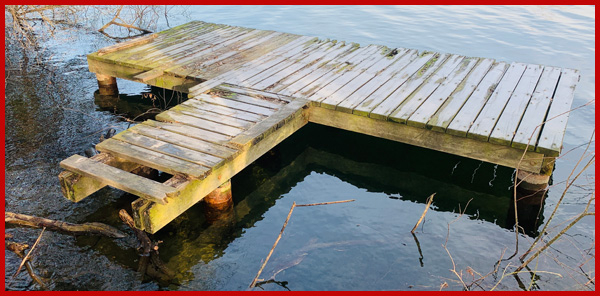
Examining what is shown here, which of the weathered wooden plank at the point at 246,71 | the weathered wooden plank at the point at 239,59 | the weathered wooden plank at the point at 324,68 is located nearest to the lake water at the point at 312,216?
the weathered wooden plank at the point at 324,68

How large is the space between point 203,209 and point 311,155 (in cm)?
203

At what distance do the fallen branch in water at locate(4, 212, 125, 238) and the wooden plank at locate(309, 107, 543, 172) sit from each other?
9.70 ft

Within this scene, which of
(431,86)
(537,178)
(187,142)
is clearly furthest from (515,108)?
(187,142)

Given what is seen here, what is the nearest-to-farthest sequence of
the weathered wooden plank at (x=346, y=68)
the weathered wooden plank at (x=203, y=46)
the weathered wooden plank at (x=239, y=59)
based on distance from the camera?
the weathered wooden plank at (x=346, y=68) → the weathered wooden plank at (x=239, y=59) → the weathered wooden plank at (x=203, y=46)

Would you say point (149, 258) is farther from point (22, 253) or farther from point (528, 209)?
point (528, 209)

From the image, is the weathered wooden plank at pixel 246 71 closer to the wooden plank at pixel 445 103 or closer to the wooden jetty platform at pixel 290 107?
the wooden jetty platform at pixel 290 107

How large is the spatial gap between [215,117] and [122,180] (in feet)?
5.33

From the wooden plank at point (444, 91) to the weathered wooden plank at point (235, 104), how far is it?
6.02 ft

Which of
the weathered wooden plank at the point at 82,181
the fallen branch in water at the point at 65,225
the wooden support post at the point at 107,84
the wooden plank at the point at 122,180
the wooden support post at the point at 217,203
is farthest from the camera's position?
the wooden support post at the point at 107,84

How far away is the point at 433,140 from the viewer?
19.3 feet

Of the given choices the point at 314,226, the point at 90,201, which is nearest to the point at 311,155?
the point at 314,226

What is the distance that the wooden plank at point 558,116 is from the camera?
209 inches

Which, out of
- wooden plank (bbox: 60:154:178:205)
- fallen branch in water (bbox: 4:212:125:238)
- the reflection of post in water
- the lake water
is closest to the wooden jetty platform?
wooden plank (bbox: 60:154:178:205)

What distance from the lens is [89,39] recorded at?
1141cm
